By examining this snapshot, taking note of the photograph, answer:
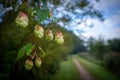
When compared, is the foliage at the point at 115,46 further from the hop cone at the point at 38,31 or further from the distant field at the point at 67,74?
the hop cone at the point at 38,31

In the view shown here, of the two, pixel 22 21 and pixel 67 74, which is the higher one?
pixel 22 21

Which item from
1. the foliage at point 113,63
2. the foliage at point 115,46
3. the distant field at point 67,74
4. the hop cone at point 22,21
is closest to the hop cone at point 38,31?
the hop cone at point 22,21

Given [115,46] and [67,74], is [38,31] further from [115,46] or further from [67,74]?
[115,46]

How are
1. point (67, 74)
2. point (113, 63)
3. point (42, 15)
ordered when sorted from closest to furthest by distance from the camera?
point (42, 15) → point (67, 74) → point (113, 63)

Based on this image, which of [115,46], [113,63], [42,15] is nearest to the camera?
[42,15]

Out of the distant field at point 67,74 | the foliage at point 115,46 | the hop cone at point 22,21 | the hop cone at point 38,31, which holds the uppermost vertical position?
the hop cone at point 22,21

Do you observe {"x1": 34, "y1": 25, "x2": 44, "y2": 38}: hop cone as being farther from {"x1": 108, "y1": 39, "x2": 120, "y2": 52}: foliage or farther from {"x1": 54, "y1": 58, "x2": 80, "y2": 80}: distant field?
{"x1": 108, "y1": 39, "x2": 120, "y2": 52}: foliage

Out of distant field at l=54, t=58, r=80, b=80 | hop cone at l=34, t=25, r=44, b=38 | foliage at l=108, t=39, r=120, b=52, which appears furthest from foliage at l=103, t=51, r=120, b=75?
hop cone at l=34, t=25, r=44, b=38

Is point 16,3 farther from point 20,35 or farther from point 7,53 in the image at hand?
point 20,35

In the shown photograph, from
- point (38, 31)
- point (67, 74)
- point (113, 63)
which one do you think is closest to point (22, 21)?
point (38, 31)

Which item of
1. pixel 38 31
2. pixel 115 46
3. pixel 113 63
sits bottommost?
pixel 113 63

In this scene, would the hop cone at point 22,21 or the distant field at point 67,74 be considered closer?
the hop cone at point 22,21

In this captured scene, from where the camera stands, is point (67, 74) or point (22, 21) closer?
point (22, 21)

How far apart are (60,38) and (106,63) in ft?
78.5
